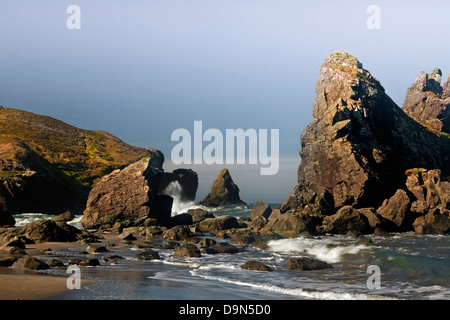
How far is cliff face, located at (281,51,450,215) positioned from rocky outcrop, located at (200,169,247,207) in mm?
53245

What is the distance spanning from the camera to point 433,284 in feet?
54.2

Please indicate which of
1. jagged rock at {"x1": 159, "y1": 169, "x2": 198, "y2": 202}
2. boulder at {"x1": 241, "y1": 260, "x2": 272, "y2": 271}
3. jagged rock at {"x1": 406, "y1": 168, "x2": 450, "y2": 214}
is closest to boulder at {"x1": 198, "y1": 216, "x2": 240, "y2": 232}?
jagged rock at {"x1": 406, "y1": 168, "x2": 450, "y2": 214}

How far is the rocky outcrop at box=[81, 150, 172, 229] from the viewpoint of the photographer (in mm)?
43719

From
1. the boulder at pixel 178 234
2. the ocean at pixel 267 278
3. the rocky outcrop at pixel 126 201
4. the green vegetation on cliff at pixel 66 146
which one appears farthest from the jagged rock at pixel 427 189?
the green vegetation on cliff at pixel 66 146

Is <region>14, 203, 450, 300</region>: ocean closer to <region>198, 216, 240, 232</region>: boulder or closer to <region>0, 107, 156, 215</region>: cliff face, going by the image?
<region>198, 216, 240, 232</region>: boulder

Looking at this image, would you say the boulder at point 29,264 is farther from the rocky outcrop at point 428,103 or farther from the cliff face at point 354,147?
the rocky outcrop at point 428,103

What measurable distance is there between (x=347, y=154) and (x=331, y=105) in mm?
9269

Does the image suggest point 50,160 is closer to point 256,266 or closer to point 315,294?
point 256,266

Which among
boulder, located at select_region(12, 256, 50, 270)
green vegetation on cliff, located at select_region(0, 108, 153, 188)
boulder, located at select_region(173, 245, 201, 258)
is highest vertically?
green vegetation on cliff, located at select_region(0, 108, 153, 188)

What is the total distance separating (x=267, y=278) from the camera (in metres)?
17.2

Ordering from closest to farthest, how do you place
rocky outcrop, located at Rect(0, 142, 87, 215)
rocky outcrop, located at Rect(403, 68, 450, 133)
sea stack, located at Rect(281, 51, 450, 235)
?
sea stack, located at Rect(281, 51, 450, 235)
rocky outcrop, located at Rect(403, 68, 450, 133)
rocky outcrop, located at Rect(0, 142, 87, 215)

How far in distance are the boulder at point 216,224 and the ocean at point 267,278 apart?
17.8 metres
